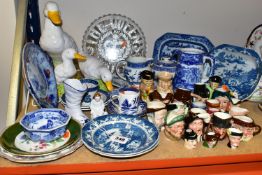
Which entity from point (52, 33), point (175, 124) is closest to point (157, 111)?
point (175, 124)

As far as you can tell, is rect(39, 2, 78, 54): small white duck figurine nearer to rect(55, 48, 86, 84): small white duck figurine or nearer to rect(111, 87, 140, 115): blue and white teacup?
rect(55, 48, 86, 84): small white duck figurine

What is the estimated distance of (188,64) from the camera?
986 mm

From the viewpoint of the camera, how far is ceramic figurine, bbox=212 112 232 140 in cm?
83

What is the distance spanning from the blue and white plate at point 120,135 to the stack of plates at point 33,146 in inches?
1.3

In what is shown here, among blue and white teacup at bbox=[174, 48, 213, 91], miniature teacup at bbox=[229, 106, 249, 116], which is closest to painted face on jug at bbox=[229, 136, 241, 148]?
miniature teacup at bbox=[229, 106, 249, 116]

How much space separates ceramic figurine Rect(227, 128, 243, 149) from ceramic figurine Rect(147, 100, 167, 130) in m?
0.17

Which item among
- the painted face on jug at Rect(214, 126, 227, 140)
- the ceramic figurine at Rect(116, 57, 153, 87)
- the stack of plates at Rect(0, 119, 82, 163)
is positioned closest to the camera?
the stack of plates at Rect(0, 119, 82, 163)

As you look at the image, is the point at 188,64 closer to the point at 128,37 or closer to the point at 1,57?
the point at 128,37

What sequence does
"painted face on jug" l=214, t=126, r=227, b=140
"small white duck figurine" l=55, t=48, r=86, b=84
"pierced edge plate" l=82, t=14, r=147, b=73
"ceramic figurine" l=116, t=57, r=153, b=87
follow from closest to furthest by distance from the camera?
"painted face on jug" l=214, t=126, r=227, b=140 < "small white duck figurine" l=55, t=48, r=86, b=84 < "ceramic figurine" l=116, t=57, r=153, b=87 < "pierced edge plate" l=82, t=14, r=147, b=73

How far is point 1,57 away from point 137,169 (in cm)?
59

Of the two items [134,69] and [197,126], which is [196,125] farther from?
[134,69]

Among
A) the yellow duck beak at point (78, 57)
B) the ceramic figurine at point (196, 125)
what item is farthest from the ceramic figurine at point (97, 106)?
the ceramic figurine at point (196, 125)

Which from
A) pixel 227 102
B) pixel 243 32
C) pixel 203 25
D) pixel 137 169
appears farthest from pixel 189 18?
pixel 137 169

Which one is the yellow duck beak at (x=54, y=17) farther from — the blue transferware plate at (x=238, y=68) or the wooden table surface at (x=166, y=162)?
the blue transferware plate at (x=238, y=68)
